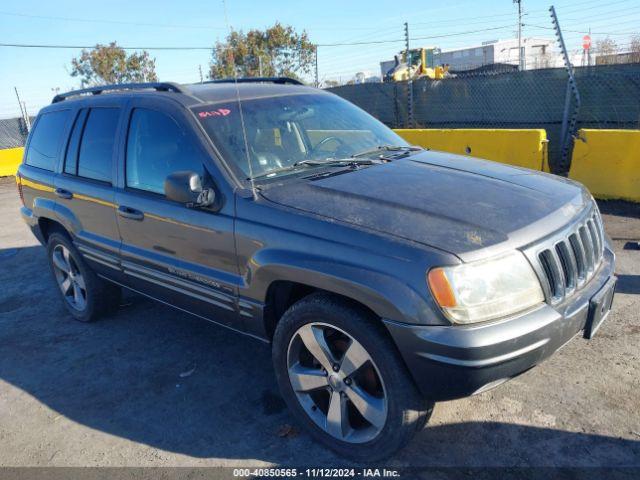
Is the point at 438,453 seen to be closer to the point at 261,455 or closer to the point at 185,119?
the point at 261,455

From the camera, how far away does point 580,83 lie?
8867 mm

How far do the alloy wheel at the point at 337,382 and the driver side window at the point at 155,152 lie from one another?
4.11 feet

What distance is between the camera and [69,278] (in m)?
5.05

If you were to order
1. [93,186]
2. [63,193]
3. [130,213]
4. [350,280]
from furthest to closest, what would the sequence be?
[63,193] → [93,186] → [130,213] → [350,280]

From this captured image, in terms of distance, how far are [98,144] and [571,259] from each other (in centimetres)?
343

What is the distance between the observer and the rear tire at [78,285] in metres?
4.71

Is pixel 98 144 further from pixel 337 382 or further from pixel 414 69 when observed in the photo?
pixel 414 69

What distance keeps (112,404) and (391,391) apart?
6.60ft

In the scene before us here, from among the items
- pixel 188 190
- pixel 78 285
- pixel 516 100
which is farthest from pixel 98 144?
pixel 516 100

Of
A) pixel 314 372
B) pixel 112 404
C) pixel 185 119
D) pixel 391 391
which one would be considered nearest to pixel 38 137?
pixel 185 119

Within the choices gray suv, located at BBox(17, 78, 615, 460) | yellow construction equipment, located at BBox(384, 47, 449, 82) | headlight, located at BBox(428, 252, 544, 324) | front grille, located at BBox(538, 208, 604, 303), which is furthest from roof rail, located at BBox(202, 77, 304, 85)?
yellow construction equipment, located at BBox(384, 47, 449, 82)

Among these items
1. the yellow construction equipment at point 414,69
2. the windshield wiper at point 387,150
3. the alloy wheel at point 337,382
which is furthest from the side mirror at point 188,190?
the yellow construction equipment at point 414,69

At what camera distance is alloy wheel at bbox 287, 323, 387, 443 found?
2.69 metres

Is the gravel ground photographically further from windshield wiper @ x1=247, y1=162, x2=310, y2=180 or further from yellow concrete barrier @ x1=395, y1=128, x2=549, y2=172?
yellow concrete barrier @ x1=395, y1=128, x2=549, y2=172
